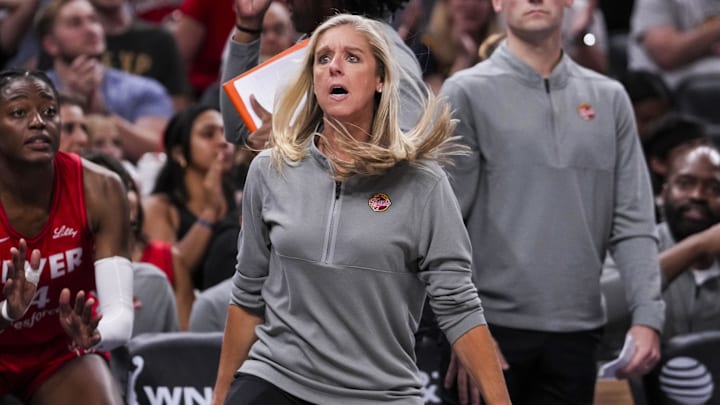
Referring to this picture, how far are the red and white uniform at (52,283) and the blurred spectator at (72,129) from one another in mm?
1896

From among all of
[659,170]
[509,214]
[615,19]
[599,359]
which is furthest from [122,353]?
[615,19]

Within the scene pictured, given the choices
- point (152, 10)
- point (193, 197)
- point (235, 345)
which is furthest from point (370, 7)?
point (152, 10)

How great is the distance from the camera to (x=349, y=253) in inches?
122

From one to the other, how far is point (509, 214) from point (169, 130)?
9.99 feet

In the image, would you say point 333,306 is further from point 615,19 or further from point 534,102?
point 615,19

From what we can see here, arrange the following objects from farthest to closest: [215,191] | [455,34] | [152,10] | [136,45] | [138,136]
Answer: [152,10] < [136,45] < [455,34] < [138,136] < [215,191]

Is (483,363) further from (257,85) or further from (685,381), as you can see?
(685,381)

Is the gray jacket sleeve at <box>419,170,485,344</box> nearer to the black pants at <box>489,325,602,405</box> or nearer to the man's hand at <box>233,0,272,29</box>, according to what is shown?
the black pants at <box>489,325,602,405</box>

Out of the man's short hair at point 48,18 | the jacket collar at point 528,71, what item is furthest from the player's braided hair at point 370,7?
the man's short hair at point 48,18

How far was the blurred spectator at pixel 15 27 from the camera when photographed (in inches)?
302

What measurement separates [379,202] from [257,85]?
802mm

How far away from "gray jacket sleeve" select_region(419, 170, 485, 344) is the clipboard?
807 millimetres

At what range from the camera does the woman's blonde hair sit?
3168 mm

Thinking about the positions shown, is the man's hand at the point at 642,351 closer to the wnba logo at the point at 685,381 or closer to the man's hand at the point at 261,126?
the wnba logo at the point at 685,381
